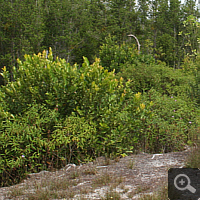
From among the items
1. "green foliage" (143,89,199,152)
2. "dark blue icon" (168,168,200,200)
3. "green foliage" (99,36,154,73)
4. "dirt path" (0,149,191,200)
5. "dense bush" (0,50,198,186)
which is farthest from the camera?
"green foliage" (99,36,154,73)

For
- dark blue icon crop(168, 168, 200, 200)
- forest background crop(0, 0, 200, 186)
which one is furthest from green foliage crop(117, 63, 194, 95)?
dark blue icon crop(168, 168, 200, 200)

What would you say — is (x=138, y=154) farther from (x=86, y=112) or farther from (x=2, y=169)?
(x=2, y=169)

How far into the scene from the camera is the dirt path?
3.34 meters

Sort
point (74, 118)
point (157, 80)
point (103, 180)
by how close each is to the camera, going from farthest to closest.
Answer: point (157, 80) → point (74, 118) → point (103, 180)

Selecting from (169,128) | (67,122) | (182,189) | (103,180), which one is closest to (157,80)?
(169,128)

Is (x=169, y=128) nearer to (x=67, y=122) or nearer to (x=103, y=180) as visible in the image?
(x=67, y=122)

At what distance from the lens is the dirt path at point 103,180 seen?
10.9 ft

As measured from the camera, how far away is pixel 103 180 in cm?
371

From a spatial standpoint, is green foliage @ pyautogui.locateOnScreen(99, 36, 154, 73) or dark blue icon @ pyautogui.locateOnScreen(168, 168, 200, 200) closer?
dark blue icon @ pyautogui.locateOnScreen(168, 168, 200, 200)

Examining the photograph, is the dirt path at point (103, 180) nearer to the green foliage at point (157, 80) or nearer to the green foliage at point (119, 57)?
the green foliage at point (157, 80)

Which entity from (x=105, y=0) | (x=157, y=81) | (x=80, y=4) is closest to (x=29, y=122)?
(x=157, y=81)

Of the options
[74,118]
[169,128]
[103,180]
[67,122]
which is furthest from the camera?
[169,128]

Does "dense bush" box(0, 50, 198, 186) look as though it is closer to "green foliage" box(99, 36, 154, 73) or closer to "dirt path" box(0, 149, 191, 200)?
"dirt path" box(0, 149, 191, 200)

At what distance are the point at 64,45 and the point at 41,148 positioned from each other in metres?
20.6
